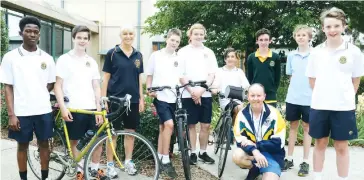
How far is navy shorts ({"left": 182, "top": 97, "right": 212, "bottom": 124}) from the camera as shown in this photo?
4887 millimetres

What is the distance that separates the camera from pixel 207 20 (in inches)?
565

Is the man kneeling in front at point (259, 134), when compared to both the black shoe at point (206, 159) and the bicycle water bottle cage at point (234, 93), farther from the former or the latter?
the black shoe at point (206, 159)

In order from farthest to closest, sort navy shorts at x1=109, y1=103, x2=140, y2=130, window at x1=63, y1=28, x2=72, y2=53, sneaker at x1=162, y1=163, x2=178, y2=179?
window at x1=63, y1=28, x2=72, y2=53, sneaker at x1=162, y1=163, x2=178, y2=179, navy shorts at x1=109, y1=103, x2=140, y2=130

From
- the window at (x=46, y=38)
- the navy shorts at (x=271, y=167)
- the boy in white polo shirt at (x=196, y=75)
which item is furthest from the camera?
the window at (x=46, y=38)

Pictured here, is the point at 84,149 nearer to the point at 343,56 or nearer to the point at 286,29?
the point at 343,56

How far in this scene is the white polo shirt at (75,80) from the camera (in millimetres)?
3988

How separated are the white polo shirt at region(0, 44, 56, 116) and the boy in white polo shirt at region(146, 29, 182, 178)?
1.32 meters

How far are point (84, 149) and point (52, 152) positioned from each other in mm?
624

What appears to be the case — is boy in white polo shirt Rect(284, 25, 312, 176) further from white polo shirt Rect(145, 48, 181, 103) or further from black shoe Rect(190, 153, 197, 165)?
white polo shirt Rect(145, 48, 181, 103)

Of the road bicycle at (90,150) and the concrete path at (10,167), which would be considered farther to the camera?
the concrete path at (10,167)

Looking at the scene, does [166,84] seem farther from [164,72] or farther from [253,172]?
[253,172]

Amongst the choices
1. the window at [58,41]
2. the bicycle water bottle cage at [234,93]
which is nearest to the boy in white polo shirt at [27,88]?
the bicycle water bottle cage at [234,93]

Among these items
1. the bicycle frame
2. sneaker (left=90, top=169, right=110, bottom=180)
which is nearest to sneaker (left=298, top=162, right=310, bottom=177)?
the bicycle frame

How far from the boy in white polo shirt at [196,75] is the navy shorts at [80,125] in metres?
1.28
